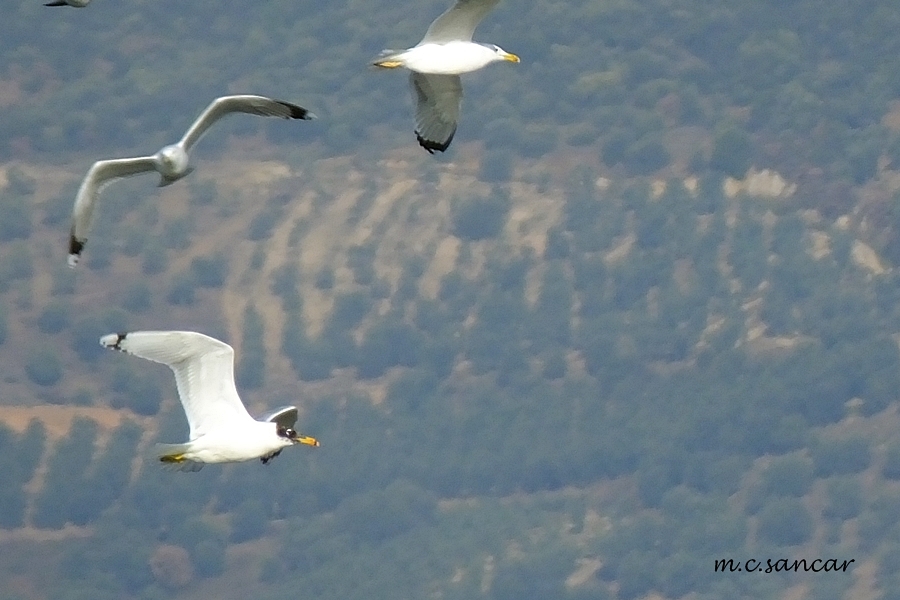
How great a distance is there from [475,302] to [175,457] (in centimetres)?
3313

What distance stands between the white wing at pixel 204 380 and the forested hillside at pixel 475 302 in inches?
1008

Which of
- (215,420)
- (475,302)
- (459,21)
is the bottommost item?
(215,420)

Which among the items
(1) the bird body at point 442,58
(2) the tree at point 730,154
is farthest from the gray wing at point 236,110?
(2) the tree at point 730,154

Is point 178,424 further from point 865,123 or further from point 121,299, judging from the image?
point 865,123

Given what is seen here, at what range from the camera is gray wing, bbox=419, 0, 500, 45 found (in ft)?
42.5

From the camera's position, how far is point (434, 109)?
13680 millimetres

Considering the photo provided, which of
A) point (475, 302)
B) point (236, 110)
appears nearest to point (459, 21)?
point (236, 110)

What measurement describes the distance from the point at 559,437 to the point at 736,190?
834cm

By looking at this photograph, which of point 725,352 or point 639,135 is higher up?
point 639,135

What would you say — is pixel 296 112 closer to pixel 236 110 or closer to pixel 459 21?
pixel 236 110

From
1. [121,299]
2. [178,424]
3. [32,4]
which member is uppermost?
[32,4]

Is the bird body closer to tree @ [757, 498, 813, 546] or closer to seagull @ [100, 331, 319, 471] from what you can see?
seagull @ [100, 331, 319, 471]

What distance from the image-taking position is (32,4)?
5288cm

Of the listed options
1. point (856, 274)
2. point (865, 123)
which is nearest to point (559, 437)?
point (856, 274)
